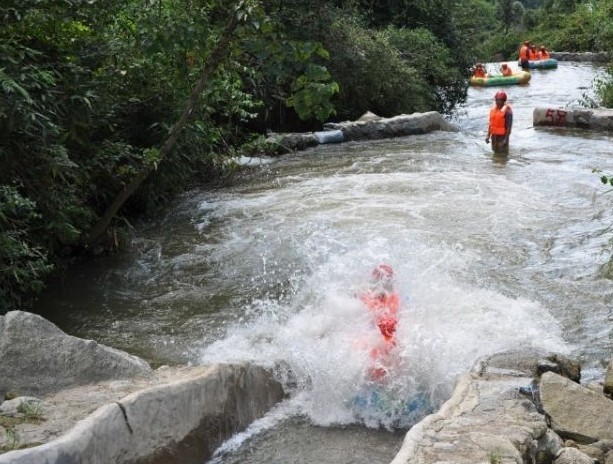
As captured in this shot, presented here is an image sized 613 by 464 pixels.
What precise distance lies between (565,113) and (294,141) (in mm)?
5717

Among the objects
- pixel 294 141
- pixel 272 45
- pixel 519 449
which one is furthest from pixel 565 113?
pixel 519 449

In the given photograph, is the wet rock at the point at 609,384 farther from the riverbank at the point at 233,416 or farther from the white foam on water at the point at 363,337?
the white foam on water at the point at 363,337

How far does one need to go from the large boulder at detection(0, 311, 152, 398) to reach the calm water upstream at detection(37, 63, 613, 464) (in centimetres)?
85

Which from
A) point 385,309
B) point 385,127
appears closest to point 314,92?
point 385,309

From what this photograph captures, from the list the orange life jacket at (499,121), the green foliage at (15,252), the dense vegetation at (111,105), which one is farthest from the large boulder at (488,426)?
the orange life jacket at (499,121)

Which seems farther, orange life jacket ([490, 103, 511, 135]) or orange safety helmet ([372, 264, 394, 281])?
orange life jacket ([490, 103, 511, 135])

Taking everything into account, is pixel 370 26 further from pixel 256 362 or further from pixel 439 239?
pixel 256 362

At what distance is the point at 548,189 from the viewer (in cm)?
1116

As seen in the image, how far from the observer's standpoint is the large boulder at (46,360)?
4.48 meters

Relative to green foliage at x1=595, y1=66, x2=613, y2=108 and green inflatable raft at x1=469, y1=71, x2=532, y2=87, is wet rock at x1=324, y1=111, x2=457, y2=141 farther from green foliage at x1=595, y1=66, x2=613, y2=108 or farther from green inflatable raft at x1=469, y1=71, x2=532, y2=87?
green inflatable raft at x1=469, y1=71, x2=532, y2=87

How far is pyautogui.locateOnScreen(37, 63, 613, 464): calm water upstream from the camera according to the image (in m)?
5.38

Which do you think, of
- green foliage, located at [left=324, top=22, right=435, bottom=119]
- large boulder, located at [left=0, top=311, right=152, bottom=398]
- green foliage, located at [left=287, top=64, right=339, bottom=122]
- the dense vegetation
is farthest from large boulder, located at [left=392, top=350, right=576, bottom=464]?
green foliage, located at [left=324, top=22, right=435, bottom=119]

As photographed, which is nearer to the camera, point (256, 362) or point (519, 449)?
point (519, 449)

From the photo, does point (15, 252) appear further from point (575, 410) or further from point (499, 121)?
point (499, 121)
